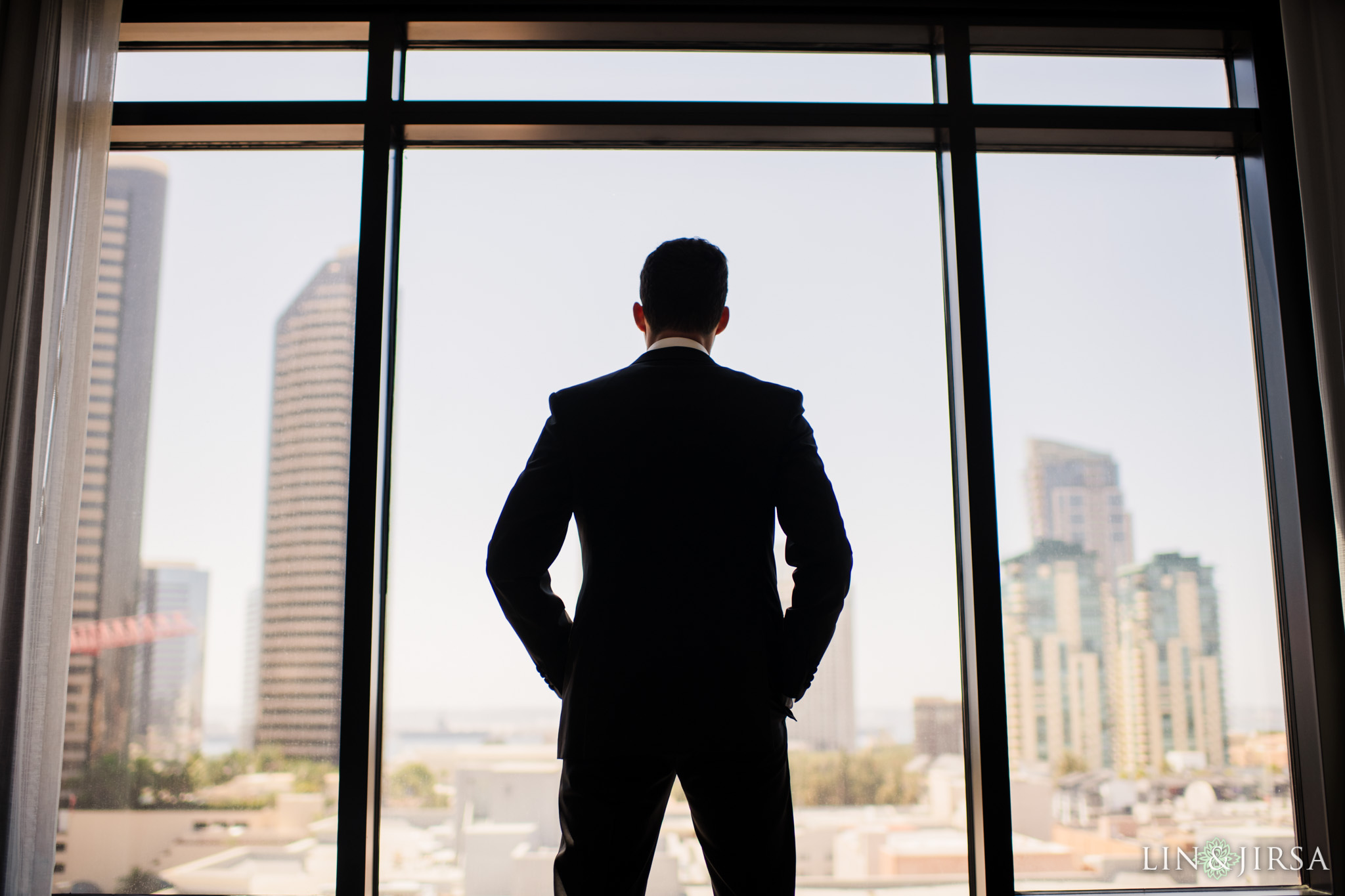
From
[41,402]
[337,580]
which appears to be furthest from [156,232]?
[337,580]

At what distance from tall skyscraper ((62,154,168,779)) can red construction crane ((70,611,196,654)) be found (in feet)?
0.05

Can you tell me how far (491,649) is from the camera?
193cm

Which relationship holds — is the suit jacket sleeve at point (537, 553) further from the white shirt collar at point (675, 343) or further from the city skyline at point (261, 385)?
the city skyline at point (261, 385)

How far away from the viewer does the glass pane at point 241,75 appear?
212 centimetres

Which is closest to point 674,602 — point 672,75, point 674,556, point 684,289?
point 674,556

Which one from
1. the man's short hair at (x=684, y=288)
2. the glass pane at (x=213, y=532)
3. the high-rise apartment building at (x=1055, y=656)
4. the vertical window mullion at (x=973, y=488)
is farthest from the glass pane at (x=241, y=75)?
the high-rise apartment building at (x=1055, y=656)

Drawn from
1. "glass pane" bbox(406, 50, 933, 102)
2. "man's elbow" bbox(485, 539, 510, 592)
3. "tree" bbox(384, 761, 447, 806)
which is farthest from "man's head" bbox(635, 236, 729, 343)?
"tree" bbox(384, 761, 447, 806)

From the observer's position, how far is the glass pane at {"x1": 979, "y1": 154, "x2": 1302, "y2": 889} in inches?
75.7

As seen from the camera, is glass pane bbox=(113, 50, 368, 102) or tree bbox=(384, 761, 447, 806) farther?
glass pane bbox=(113, 50, 368, 102)

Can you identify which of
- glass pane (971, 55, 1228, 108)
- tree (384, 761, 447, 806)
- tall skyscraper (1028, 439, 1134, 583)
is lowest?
tree (384, 761, 447, 806)

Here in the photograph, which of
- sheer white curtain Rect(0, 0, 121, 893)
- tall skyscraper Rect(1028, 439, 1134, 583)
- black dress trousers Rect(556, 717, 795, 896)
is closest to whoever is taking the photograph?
black dress trousers Rect(556, 717, 795, 896)

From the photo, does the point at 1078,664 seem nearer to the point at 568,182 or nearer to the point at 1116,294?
the point at 1116,294

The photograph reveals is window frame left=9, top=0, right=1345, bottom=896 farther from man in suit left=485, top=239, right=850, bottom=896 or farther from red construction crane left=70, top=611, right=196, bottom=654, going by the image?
man in suit left=485, top=239, right=850, bottom=896

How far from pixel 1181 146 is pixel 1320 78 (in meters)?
0.30
